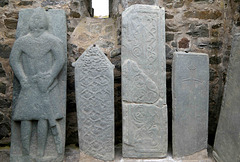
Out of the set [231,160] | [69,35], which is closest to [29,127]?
[69,35]

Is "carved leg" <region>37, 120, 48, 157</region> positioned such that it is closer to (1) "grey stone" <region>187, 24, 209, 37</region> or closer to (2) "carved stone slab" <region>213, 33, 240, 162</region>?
(2) "carved stone slab" <region>213, 33, 240, 162</region>

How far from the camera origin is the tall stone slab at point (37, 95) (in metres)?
2.38

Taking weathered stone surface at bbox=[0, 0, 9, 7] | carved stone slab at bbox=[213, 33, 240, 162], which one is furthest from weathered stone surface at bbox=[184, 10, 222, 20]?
weathered stone surface at bbox=[0, 0, 9, 7]

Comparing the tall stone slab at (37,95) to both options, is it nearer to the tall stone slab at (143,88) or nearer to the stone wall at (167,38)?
the stone wall at (167,38)

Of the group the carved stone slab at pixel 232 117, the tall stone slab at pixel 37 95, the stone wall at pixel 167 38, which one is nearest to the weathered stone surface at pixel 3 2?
the stone wall at pixel 167 38

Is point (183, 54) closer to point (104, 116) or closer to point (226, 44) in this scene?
point (226, 44)

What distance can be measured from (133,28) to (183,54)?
2.04 ft

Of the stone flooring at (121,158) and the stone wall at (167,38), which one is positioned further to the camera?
the stone wall at (167,38)

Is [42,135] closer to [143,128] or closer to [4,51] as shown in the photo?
[143,128]

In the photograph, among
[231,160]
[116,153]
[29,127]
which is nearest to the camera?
[231,160]

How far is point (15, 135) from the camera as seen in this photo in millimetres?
2451

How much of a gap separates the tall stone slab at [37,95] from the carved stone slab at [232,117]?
5.56ft

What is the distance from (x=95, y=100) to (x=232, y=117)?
1.37 m

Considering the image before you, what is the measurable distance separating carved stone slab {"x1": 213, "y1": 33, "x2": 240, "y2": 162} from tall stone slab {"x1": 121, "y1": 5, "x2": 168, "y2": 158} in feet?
1.92
